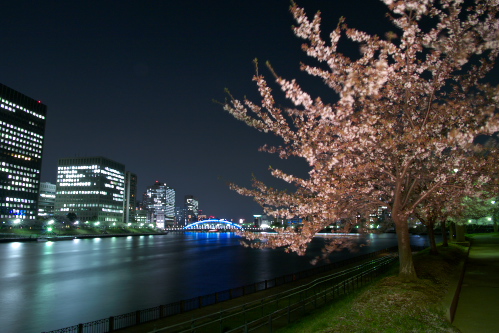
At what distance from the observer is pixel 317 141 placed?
11492mm

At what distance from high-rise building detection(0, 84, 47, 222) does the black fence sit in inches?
6028

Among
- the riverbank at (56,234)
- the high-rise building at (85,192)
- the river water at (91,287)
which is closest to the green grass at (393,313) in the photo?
the river water at (91,287)

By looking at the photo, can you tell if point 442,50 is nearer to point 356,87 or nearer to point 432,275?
point 356,87

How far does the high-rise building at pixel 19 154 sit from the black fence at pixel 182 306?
502 ft

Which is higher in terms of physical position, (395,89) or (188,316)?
(395,89)

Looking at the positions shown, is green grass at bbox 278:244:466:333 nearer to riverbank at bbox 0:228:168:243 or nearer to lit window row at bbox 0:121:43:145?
riverbank at bbox 0:228:168:243

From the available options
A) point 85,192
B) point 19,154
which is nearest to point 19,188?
point 19,154

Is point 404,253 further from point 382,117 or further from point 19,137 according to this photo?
point 19,137

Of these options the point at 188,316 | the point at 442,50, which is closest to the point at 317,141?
the point at 442,50

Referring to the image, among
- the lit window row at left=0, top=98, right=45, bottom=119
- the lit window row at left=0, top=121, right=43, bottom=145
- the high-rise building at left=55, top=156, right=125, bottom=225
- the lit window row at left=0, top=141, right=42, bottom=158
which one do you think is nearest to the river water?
the lit window row at left=0, top=141, right=42, bottom=158

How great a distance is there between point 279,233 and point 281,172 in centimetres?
217

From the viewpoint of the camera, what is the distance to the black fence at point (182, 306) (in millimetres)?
17486

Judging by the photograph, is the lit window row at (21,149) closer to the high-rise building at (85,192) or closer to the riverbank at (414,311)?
the high-rise building at (85,192)

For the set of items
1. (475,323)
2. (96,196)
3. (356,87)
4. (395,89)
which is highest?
(96,196)
